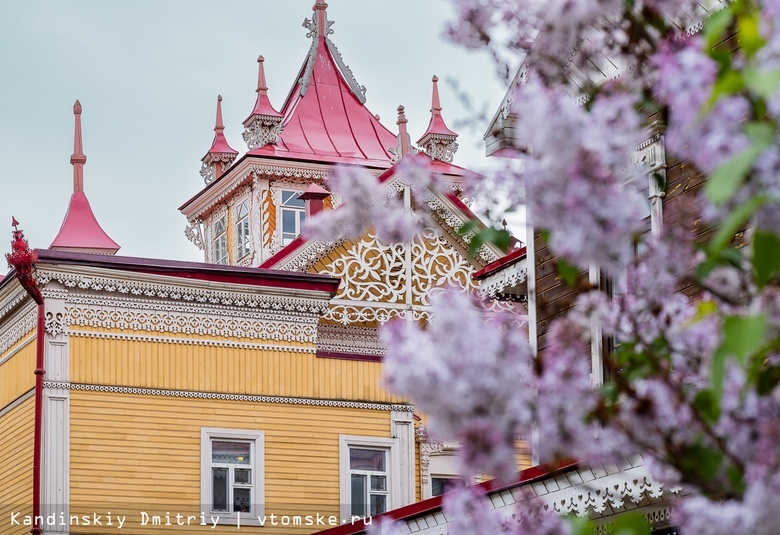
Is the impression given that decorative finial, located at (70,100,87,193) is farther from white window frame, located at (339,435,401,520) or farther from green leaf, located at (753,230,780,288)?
green leaf, located at (753,230,780,288)

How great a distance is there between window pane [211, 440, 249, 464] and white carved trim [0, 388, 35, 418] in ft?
9.25

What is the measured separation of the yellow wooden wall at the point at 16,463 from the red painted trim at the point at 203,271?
218cm

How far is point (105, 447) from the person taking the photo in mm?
23078

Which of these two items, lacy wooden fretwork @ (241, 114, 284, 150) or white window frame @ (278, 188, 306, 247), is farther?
lacy wooden fretwork @ (241, 114, 284, 150)

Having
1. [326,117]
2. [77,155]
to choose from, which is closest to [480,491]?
[77,155]

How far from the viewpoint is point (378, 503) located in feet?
82.2

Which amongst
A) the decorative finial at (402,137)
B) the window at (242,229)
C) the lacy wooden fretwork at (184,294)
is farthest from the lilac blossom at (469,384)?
the window at (242,229)

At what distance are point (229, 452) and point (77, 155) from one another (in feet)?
37.5

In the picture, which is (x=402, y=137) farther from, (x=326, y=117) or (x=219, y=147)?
(x=219, y=147)

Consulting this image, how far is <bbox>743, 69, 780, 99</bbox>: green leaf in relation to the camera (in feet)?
12.3

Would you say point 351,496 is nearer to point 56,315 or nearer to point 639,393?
point 56,315

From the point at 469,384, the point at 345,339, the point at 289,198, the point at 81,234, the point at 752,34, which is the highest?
the point at 289,198

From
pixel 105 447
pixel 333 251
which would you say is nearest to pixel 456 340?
pixel 105 447

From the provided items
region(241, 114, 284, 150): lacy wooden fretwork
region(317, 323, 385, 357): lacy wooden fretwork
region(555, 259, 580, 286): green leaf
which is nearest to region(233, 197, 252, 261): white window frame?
region(241, 114, 284, 150): lacy wooden fretwork
